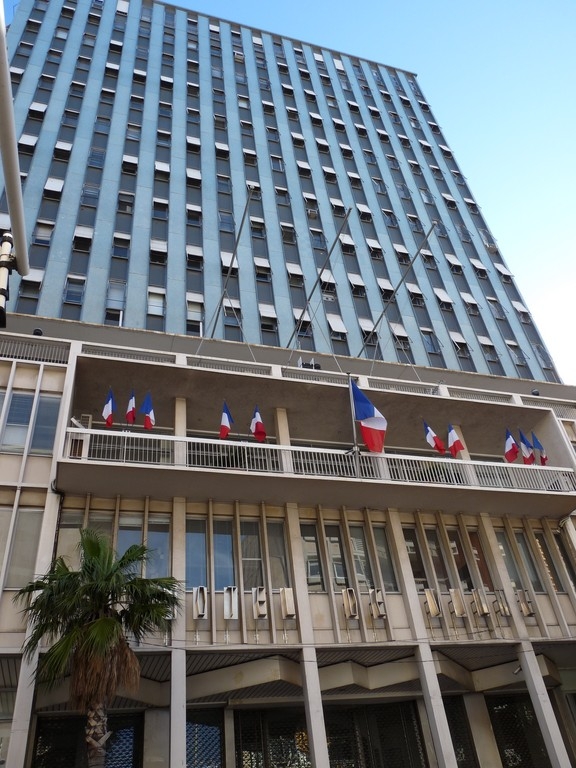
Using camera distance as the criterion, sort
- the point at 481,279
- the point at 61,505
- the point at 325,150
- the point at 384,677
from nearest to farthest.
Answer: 1. the point at 61,505
2. the point at 384,677
3. the point at 481,279
4. the point at 325,150

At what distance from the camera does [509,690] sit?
22.1 metres

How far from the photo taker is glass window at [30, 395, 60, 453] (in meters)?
17.1

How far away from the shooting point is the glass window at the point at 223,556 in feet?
57.7

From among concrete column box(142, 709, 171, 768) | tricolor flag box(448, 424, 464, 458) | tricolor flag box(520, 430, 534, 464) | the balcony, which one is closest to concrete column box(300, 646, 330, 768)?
concrete column box(142, 709, 171, 768)

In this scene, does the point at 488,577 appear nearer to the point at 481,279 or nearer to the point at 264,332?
the point at 264,332

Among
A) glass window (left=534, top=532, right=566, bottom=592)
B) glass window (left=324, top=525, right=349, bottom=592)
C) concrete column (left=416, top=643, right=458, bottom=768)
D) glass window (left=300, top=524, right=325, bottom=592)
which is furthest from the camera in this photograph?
glass window (left=534, top=532, right=566, bottom=592)

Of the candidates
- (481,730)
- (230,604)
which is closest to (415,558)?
(481,730)

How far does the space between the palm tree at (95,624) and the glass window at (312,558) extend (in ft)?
20.7

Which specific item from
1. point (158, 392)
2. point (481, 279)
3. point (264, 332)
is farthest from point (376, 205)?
point (158, 392)

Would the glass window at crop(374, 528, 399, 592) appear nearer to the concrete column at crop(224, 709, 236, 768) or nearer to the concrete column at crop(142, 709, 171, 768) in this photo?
the concrete column at crop(224, 709, 236, 768)

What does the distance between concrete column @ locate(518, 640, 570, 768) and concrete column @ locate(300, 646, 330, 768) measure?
22.7ft

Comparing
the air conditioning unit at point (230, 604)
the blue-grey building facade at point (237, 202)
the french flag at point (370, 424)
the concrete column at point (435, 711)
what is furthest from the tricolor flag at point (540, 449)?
the air conditioning unit at point (230, 604)

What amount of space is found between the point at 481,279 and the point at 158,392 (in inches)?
937

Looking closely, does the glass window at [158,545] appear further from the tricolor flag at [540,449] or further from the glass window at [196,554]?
the tricolor flag at [540,449]
